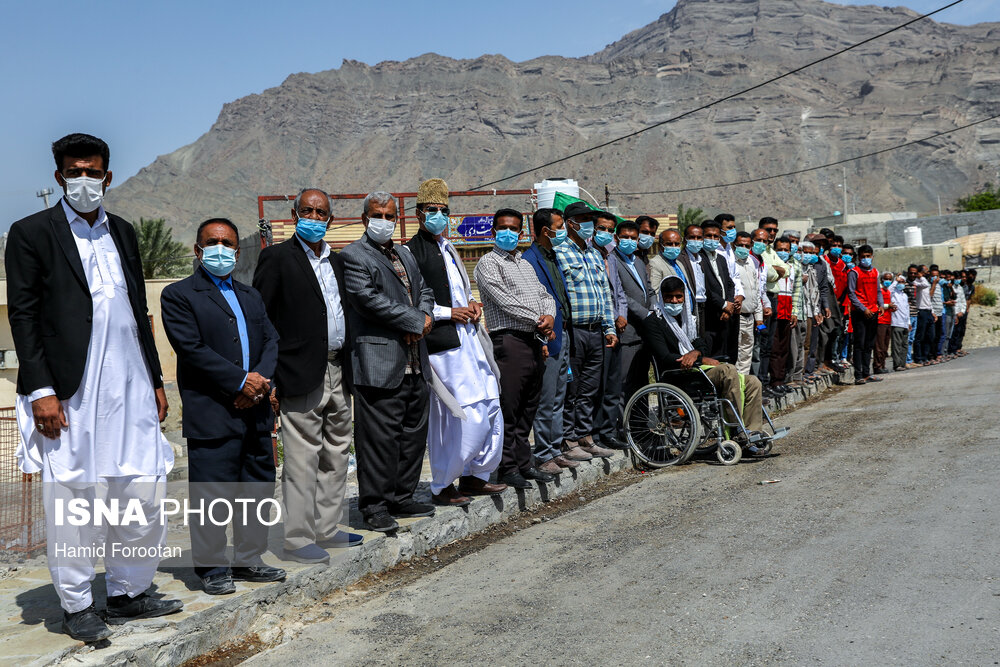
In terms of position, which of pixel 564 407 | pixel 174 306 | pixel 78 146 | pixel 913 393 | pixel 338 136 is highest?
pixel 338 136

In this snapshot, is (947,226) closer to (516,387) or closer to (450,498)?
(516,387)

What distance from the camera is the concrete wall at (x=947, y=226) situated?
5006 centimetres

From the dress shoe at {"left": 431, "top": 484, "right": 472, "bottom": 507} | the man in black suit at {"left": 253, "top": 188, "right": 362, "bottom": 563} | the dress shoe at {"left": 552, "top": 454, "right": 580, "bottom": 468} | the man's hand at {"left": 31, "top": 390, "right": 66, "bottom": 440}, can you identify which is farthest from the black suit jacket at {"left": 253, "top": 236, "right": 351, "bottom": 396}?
the dress shoe at {"left": 552, "top": 454, "right": 580, "bottom": 468}

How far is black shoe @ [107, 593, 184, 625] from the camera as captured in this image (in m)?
4.12

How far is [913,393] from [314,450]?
9.89 metres

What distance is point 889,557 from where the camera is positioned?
482 cm

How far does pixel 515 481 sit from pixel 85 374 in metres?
3.58

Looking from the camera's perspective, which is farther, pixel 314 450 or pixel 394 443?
pixel 394 443

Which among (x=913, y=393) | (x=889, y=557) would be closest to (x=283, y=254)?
(x=889, y=557)

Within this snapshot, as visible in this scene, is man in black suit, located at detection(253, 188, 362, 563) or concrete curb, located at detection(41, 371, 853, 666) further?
man in black suit, located at detection(253, 188, 362, 563)

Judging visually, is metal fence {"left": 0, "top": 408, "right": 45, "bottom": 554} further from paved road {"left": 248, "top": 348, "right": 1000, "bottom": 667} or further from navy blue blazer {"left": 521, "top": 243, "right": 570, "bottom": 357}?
navy blue blazer {"left": 521, "top": 243, "right": 570, "bottom": 357}

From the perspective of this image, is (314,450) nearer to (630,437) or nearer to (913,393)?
(630,437)

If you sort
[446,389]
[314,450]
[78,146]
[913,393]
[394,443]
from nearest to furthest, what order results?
[78,146] < [314,450] < [394,443] < [446,389] < [913,393]

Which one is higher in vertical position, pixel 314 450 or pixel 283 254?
pixel 283 254
